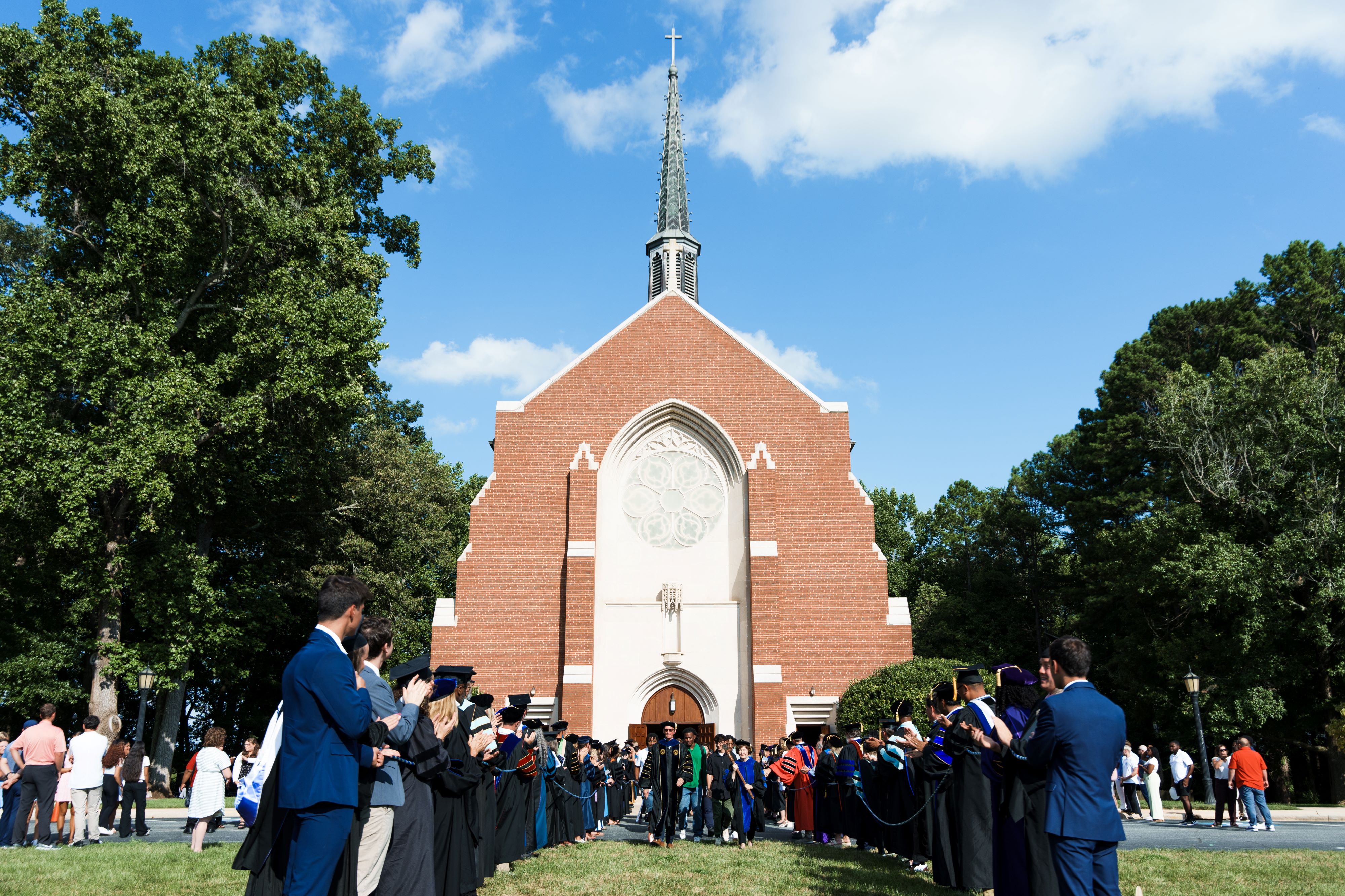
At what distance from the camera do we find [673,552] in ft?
92.1

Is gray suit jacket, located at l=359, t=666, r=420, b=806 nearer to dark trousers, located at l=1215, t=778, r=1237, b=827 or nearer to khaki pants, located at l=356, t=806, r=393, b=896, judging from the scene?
khaki pants, located at l=356, t=806, r=393, b=896

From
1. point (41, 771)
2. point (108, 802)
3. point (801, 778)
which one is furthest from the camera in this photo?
point (801, 778)

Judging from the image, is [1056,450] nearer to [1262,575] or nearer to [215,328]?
[1262,575]

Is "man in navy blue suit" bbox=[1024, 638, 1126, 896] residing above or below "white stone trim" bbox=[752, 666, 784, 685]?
below

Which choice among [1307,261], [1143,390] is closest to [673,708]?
[1143,390]

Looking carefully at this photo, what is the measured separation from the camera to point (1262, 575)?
2372 cm

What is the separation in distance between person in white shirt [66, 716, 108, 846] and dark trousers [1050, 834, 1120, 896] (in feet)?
38.9

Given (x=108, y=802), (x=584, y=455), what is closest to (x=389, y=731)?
(x=108, y=802)

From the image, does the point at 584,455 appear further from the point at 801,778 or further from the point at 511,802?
the point at 511,802

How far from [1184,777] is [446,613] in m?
19.2

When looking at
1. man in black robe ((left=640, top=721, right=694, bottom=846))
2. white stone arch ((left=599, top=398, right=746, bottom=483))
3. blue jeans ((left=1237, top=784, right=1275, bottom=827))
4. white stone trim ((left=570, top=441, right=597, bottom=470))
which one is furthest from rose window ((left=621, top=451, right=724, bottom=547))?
blue jeans ((left=1237, top=784, right=1275, bottom=827))

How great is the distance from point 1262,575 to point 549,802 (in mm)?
19920

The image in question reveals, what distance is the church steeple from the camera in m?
36.0

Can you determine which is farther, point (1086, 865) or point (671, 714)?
point (671, 714)
